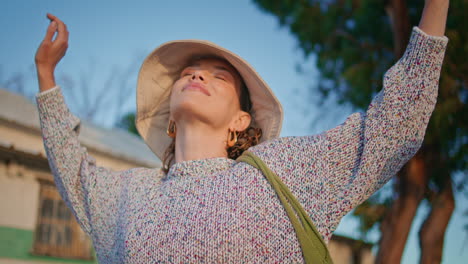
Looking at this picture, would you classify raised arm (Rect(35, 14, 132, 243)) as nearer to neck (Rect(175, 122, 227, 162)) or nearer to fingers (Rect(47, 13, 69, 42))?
fingers (Rect(47, 13, 69, 42))

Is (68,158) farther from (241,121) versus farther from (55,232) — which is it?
(55,232)

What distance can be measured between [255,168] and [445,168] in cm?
593

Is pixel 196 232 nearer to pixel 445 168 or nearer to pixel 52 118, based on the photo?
pixel 52 118

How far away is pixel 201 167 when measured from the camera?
1.82 m

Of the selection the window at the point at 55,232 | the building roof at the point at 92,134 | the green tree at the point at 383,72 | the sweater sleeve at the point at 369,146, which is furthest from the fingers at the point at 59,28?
the window at the point at 55,232

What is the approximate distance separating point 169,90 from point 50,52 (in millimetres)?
614

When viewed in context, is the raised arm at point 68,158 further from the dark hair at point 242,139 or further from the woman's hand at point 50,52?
the dark hair at point 242,139

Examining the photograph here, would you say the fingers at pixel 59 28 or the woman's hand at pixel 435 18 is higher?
the fingers at pixel 59 28

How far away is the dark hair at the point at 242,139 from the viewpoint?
2.07 metres

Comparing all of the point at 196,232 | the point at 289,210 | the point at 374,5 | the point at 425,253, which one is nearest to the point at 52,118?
the point at 196,232

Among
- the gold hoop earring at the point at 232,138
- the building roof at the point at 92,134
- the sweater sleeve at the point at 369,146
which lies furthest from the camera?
the building roof at the point at 92,134

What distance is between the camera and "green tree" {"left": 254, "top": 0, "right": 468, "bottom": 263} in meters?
6.03

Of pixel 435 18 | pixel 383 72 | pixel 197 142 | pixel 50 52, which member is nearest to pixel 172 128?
pixel 197 142

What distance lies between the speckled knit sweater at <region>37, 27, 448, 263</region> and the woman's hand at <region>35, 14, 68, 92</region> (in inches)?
26.5
